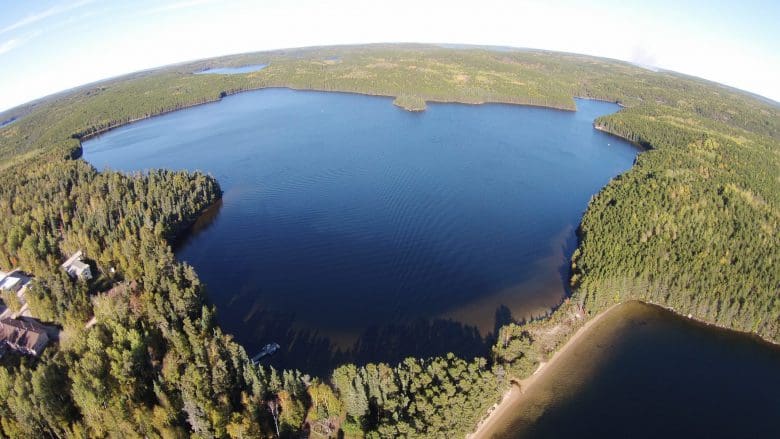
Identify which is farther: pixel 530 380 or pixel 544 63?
pixel 544 63

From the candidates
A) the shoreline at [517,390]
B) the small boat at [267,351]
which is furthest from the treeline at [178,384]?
the small boat at [267,351]

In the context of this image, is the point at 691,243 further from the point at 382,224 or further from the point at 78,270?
the point at 78,270

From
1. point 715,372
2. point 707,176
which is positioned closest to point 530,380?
point 715,372

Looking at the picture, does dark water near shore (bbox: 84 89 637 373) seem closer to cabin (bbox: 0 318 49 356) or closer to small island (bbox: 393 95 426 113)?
small island (bbox: 393 95 426 113)

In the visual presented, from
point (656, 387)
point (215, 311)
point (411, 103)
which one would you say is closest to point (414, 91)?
point (411, 103)

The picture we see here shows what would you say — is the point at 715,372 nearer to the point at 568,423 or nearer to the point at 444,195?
the point at 568,423
